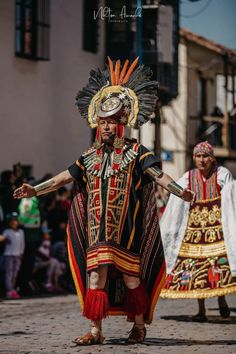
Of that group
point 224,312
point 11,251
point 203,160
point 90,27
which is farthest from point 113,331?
point 90,27

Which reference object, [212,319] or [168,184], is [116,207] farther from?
[212,319]

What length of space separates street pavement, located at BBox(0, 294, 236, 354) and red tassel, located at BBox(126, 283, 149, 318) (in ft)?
0.94

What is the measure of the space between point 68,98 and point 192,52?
16.5 m

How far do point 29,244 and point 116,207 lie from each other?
23.2ft

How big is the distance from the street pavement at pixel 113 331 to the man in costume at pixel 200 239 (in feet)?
1.17

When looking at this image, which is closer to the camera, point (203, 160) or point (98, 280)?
point (98, 280)

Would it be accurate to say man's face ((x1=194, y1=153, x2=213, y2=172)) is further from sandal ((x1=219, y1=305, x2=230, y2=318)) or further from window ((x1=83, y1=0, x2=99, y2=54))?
window ((x1=83, y1=0, x2=99, y2=54))

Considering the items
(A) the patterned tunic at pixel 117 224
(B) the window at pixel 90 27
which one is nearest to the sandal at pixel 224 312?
(A) the patterned tunic at pixel 117 224

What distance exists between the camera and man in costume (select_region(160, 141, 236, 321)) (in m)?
12.5

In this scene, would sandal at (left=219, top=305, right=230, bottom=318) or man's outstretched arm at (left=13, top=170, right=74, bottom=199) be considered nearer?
man's outstretched arm at (left=13, top=170, right=74, bottom=199)

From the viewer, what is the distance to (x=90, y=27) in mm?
24625

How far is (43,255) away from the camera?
57.5 feet

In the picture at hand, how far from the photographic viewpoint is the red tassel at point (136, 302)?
998cm

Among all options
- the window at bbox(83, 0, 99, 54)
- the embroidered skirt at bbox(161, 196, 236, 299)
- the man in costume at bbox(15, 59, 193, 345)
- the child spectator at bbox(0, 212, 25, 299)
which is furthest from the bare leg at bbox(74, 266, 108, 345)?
the window at bbox(83, 0, 99, 54)
